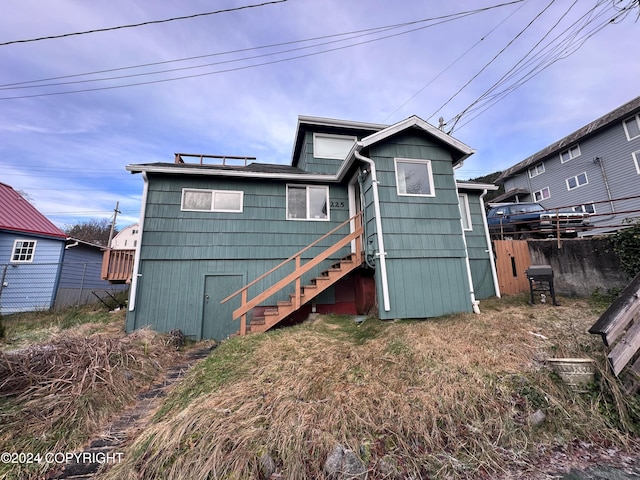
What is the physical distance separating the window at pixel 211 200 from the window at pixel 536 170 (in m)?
20.6

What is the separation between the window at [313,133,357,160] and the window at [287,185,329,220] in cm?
171

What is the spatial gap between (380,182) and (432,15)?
4.59 meters

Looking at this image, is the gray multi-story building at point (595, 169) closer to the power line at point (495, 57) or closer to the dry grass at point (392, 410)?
the power line at point (495, 57)

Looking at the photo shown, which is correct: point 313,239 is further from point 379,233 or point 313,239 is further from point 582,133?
point 582,133

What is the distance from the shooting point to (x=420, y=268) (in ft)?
19.6

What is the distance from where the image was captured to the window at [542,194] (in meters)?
16.9

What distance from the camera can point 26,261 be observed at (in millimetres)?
10438

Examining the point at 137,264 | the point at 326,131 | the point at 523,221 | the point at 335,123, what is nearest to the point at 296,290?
the point at 137,264

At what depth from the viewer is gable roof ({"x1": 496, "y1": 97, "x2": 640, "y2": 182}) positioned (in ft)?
40.0

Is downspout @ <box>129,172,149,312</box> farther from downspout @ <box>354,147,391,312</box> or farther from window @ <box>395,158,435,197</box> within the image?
window @ <box>395,158,435,197</box>

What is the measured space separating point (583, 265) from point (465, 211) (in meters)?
3.18

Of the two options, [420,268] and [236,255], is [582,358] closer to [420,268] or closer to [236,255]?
[420,268]

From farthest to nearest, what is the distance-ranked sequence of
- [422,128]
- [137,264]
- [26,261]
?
[26,261], [137,264], [422,128]

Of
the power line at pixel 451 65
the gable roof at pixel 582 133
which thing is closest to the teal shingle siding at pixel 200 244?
the power line at pixel 451 65
